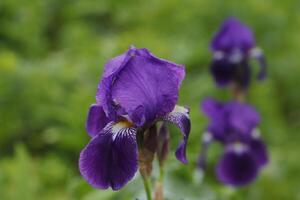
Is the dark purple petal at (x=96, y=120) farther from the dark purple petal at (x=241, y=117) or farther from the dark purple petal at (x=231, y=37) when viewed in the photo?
the dark purple petal at (x=231, y=37)

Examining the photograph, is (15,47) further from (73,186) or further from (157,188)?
(157,188)

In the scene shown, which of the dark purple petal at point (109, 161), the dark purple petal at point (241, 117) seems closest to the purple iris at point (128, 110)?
the dark purple petal at point (109, 161)

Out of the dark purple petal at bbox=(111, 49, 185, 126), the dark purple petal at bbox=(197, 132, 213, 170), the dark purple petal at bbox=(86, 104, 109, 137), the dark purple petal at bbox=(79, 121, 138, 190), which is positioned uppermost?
the dark purple petal at bbox=(111, 49, 185, 126)

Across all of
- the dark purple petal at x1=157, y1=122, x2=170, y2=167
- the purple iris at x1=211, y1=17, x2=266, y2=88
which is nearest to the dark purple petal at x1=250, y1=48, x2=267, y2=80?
the purple iris at x1=211, y1=17, x2=266, y2=88

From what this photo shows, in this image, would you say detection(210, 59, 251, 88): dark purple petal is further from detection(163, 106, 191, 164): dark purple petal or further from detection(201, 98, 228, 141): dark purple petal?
detection(163, 106, 191, 164): dark purple petal

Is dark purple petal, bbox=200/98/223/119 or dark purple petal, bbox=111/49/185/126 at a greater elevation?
dark purple petal, bbox=111/49/185/126
